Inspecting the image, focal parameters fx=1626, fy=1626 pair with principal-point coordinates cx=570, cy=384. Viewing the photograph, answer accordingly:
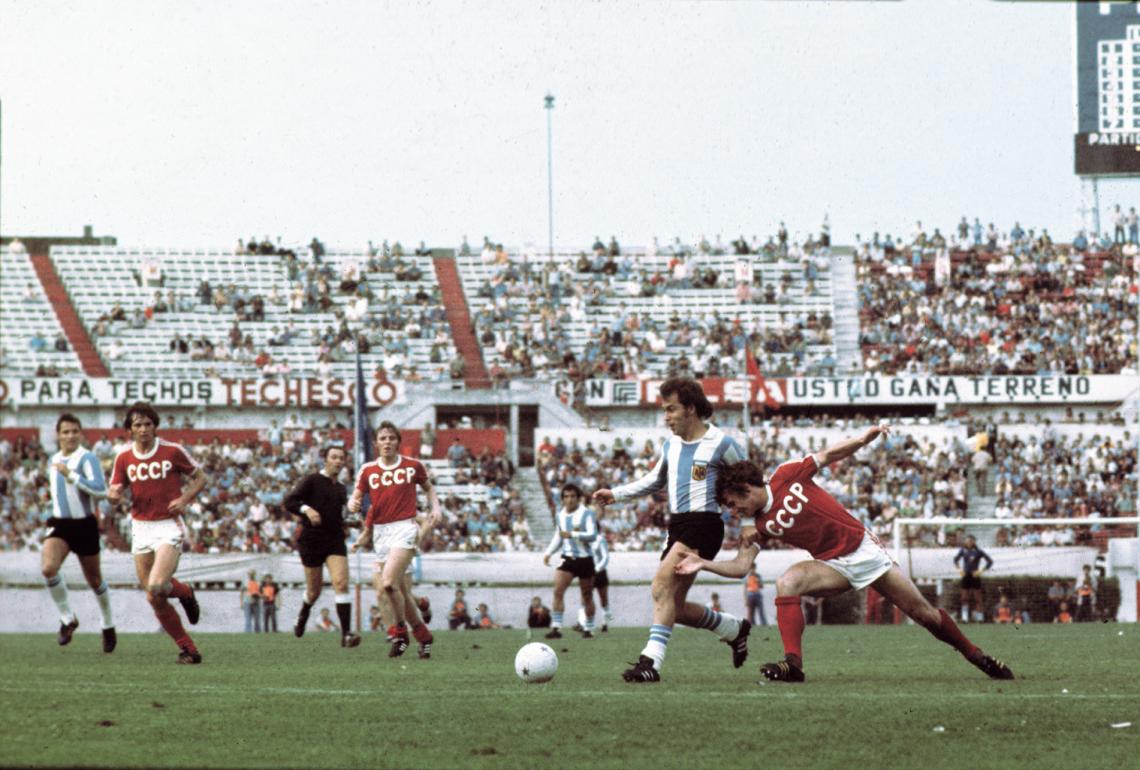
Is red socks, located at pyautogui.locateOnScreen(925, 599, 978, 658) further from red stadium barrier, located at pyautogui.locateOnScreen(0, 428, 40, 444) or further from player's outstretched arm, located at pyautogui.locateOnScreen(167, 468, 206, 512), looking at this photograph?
red stadium barrier, located at pyautogui.locateOnScreen(0, 428, 40, 444)

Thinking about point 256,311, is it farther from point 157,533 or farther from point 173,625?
point 173,625

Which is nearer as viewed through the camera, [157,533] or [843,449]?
[843,449]

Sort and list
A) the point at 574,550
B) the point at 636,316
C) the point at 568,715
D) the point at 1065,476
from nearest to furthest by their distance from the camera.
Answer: the point at 568,715 → the point at 574,550 → the point at 1065,476 → the point at 636,316

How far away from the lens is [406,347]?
47.4 m

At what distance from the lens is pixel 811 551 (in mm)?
10477

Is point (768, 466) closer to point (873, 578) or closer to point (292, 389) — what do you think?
point (292, 389)

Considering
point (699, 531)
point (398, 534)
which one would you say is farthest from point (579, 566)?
point (699, 531)

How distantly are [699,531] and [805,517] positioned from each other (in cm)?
82

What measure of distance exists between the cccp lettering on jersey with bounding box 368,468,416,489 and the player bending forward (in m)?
5.60

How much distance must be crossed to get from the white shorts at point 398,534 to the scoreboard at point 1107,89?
9.06 m

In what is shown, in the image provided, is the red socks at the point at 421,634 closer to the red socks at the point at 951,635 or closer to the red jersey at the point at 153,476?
the red jersey at the point at 153,476

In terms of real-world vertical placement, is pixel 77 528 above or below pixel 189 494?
below

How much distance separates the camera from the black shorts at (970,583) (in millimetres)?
27125

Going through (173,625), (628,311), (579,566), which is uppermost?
(628,311)
